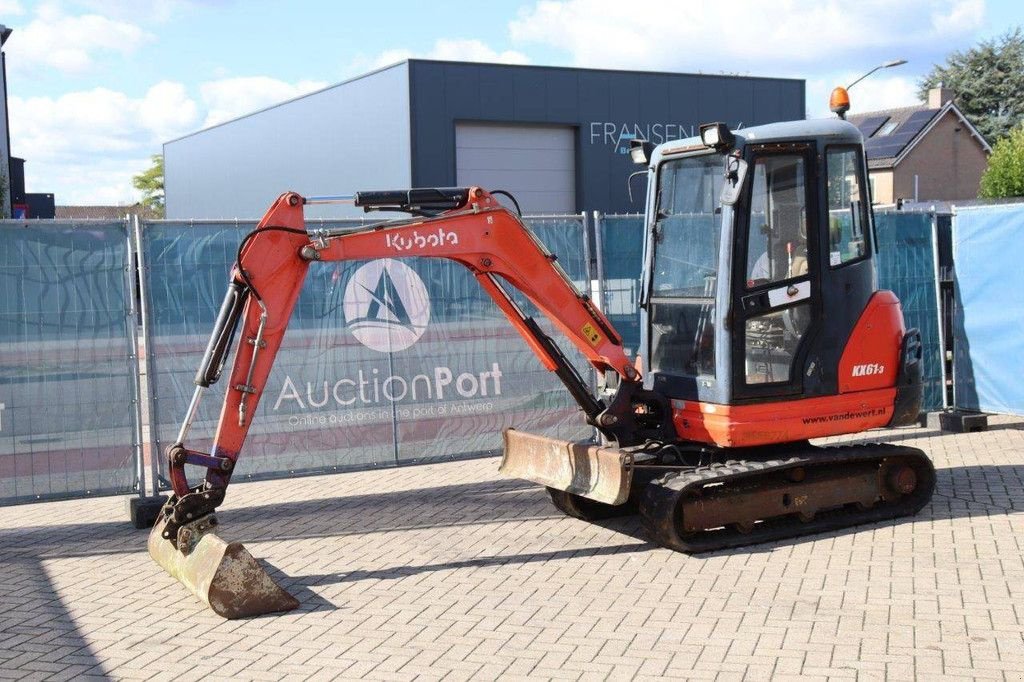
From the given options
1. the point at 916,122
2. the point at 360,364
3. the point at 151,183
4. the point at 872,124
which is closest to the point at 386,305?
the point at 360,364

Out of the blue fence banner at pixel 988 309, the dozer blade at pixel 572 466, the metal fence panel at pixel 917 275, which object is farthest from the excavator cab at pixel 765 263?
the metal fence panel at pixel 917 275

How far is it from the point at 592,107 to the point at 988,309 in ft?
66.9

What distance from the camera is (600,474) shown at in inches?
325

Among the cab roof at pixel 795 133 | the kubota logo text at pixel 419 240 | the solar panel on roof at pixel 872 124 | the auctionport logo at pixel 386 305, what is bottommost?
the auctionport logo at pixel 386 305

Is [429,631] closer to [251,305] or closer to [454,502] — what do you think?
[251,305]

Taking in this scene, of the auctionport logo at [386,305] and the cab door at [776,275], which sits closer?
the cab door at [776,275]

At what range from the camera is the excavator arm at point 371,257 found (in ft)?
24.5

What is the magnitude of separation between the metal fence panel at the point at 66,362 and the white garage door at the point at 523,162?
20.9 meters

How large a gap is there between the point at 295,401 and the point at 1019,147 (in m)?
41.2

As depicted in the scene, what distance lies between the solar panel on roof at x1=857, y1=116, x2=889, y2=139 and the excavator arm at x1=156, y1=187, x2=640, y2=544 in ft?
177

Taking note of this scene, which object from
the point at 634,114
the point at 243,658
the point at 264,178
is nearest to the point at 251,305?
the point at 243,658

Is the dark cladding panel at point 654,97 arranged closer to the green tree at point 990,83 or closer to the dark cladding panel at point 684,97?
the dark cladding panel at point 684,97

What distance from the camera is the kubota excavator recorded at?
7688 millimetres

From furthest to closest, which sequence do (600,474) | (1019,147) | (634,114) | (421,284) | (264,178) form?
(1019,147) < (264,178) < (634,114) < (421,284) < (600,474)
